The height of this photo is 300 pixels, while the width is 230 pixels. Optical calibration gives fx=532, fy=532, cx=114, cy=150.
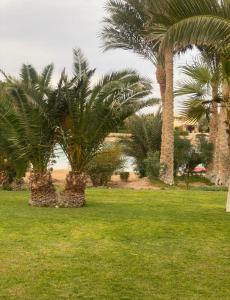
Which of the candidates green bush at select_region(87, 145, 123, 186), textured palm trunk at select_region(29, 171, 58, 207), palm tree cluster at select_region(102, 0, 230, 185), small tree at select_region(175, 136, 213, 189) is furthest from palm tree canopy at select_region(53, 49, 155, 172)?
small tree at select_region(175, 136, 213, 189)

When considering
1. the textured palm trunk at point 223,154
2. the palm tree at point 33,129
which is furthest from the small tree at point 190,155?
the palm tree at point 33,129

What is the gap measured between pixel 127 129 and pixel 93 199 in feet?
36.7

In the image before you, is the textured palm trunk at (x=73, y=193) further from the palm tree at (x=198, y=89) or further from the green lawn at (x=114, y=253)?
the palm tree at (x=198, y=89)

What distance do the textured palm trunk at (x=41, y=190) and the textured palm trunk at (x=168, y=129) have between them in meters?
9.92

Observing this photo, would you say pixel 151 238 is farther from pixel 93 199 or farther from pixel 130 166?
pixel 130 166

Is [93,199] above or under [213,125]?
under

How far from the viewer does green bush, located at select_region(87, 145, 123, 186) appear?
21281 mm

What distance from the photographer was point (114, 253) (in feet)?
23.3

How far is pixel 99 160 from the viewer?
Result: 2123cm

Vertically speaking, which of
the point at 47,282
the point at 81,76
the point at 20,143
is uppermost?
the point at 81,76

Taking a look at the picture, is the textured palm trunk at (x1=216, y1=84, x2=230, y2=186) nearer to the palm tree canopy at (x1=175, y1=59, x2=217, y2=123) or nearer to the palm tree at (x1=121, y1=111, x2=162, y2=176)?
the palm tree at (x1=121, y1=111, x2=162, y2=176)

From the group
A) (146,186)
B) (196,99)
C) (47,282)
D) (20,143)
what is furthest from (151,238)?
(146,186)

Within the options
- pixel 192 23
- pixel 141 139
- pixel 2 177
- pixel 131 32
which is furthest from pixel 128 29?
pixel 192 23

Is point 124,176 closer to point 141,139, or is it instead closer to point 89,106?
point 141,139
